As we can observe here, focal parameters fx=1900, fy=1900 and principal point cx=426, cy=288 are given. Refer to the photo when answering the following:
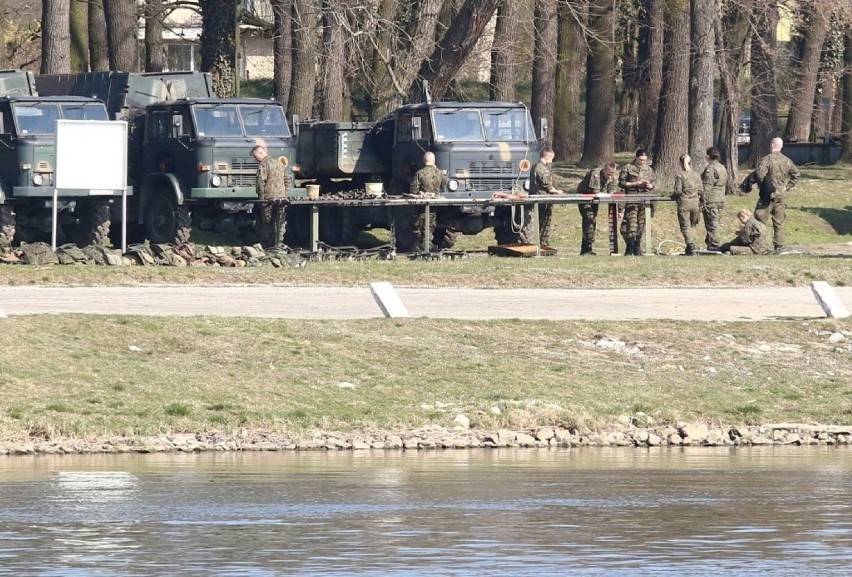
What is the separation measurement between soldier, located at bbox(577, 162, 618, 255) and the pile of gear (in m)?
5.17

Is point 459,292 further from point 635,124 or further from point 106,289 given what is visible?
point 635,124

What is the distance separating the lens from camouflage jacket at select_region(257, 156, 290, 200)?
1177 inches

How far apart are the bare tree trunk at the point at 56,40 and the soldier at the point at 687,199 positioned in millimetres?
14298

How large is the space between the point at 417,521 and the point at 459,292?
13.3 meters

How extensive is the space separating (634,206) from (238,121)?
6.91 metres

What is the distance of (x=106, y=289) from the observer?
2412 cm

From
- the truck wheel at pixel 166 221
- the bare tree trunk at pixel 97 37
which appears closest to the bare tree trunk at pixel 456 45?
the truck wheel at pixel 166 221

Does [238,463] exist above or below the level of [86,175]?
below

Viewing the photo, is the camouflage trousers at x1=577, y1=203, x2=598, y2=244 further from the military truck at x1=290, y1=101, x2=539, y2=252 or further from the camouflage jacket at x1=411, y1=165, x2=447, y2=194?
the camouflage jacket at x1=411, y1=165, x2=447, y2=194

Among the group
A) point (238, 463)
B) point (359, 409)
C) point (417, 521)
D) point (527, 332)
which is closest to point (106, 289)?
point (527, 332)

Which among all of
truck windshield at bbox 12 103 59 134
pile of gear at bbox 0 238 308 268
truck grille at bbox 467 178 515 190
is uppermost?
truck windshield at bbox 12 103 59 134

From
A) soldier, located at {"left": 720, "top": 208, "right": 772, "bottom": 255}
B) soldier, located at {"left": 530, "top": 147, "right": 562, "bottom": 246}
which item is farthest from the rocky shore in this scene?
soldier, located at {"left": 530, "top": 147, "right": 562, "bottom": 246}

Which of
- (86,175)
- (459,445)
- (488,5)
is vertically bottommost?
(459,445)

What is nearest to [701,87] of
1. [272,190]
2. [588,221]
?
[588,221]
